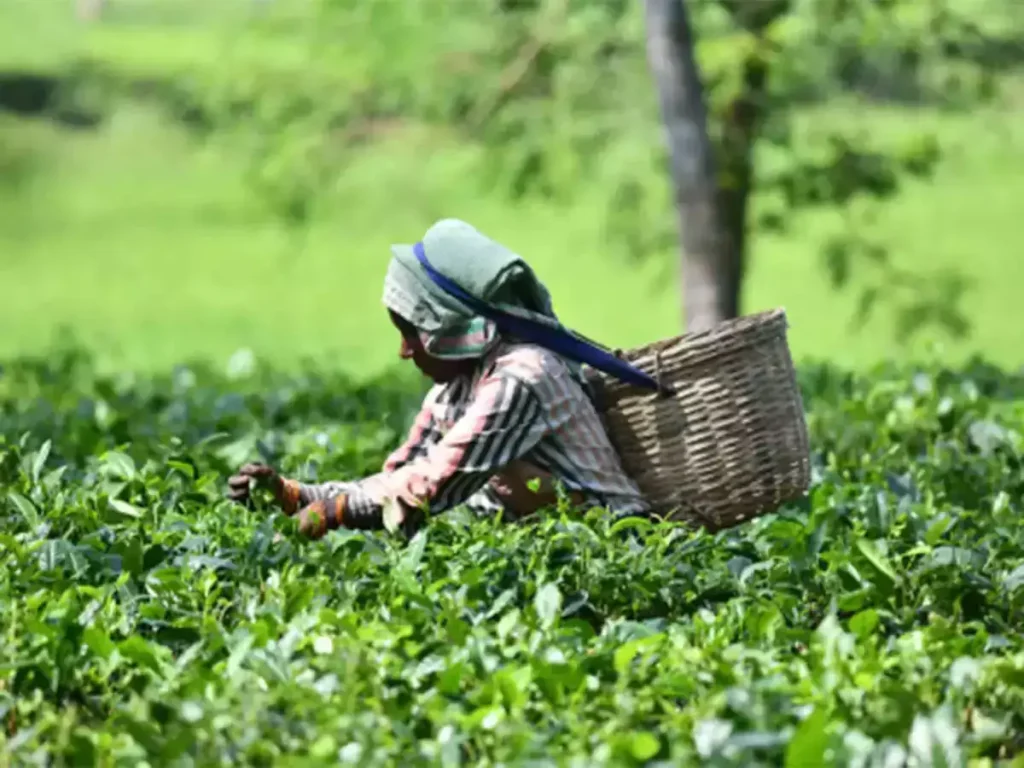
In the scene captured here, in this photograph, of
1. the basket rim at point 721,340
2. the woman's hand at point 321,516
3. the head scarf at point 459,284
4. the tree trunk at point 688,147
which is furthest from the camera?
the tree trunk at point 688,147

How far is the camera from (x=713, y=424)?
17.4ft

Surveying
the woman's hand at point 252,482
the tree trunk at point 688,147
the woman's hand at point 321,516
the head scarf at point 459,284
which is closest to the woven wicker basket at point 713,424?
the head scarf at point 459,284

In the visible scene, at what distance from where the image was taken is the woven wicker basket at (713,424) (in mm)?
5301

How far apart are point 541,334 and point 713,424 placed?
1.72ft

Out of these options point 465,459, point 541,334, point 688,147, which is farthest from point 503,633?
point 688,147

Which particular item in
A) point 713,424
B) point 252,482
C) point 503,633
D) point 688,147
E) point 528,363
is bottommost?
point 503,633

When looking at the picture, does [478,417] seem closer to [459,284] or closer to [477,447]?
[477,447]

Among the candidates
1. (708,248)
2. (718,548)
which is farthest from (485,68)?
(718,548)

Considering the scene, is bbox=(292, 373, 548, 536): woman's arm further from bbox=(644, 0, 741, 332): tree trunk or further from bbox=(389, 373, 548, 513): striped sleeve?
bbox=(644, 0, 741, 332): tree trunk

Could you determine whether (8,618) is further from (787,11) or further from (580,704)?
(787,11)

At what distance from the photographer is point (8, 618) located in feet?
13.5

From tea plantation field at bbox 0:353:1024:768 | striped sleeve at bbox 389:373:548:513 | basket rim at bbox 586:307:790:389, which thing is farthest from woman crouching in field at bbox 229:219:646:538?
basket rim at bbox 586:307:790:389

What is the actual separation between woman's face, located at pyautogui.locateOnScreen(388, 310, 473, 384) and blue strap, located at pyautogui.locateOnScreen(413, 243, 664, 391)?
0.46 feet

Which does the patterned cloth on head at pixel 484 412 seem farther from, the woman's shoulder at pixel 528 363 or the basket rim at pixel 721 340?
the basket rim at pixel 721 340
